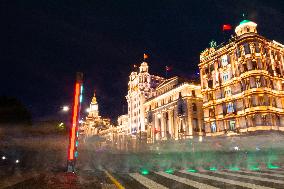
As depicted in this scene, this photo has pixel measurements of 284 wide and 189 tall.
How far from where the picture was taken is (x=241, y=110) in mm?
52344

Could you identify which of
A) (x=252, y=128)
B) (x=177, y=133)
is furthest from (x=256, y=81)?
(x=177, y=133)

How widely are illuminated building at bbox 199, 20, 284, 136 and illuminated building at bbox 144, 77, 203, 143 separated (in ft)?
29.7

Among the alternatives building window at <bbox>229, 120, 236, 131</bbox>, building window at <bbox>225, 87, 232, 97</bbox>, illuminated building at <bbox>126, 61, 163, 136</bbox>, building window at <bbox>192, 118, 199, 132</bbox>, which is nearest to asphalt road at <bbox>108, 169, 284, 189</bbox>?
building window at <bbox>229, 120, 236, 131</bbox>

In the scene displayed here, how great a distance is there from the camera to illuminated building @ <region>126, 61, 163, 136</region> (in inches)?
4195

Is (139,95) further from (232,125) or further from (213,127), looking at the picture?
(232,125)

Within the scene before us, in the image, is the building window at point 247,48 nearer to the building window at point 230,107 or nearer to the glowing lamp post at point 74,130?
the building window at point 230,107

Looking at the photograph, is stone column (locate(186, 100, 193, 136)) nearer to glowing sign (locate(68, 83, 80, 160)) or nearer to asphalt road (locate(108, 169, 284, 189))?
glowing sign (locate(68, 83, 80, 160))

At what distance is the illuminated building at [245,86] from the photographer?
49.1 metres

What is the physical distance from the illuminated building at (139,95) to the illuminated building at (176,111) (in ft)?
39.0

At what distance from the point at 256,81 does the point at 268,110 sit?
6.39m

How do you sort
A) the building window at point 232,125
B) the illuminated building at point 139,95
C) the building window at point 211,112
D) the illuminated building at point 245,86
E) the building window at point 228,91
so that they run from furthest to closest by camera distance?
1. the illuminated building at point 139,95
2. the building window at point 211,112
3. the building window at point 228,91
4. the building window at point 232,125
5. the illuminated building at point 245,86

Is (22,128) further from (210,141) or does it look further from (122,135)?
(122,135)

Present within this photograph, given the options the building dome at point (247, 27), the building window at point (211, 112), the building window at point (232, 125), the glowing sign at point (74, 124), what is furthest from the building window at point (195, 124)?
the glowing sign at point (74, 124)

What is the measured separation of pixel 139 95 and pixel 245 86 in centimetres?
6219
